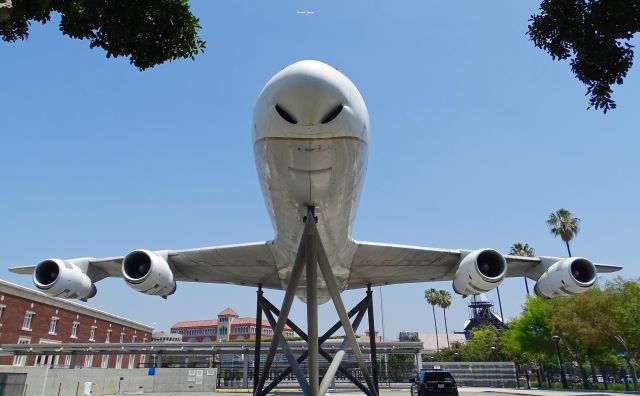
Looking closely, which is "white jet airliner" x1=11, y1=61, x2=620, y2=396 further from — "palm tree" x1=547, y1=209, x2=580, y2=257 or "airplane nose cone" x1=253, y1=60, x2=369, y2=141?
"palm tree" x1=547, y1=209, x2=580, y2=257

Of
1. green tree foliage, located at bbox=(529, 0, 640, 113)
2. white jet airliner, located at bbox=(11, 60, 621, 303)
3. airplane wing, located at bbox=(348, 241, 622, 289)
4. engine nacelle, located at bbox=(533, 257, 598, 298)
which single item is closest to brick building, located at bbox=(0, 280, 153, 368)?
white jet airliner, located at bbox=(11, 60, 621, 303)

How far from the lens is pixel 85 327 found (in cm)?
4284

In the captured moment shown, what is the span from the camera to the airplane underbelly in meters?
6.20

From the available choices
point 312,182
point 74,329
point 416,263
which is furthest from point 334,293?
point 74,329

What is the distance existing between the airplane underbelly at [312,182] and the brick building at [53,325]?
3203 cm

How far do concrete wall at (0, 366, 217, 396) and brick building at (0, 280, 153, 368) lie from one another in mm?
5344

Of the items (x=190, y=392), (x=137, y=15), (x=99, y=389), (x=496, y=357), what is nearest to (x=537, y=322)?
(x=496, y=357)

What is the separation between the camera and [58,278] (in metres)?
10.6

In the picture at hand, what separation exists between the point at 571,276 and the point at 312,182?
24.2 ft

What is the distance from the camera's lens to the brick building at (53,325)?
3297cm

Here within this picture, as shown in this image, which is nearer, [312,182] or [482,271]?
[312,182]

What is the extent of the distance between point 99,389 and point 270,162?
28230 mm

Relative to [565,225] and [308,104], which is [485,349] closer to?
[565,225]

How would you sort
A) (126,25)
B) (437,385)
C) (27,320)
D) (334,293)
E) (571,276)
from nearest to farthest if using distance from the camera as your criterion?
(126,25)
(334,293)
(571,276)
(437,385)
(27,320)
